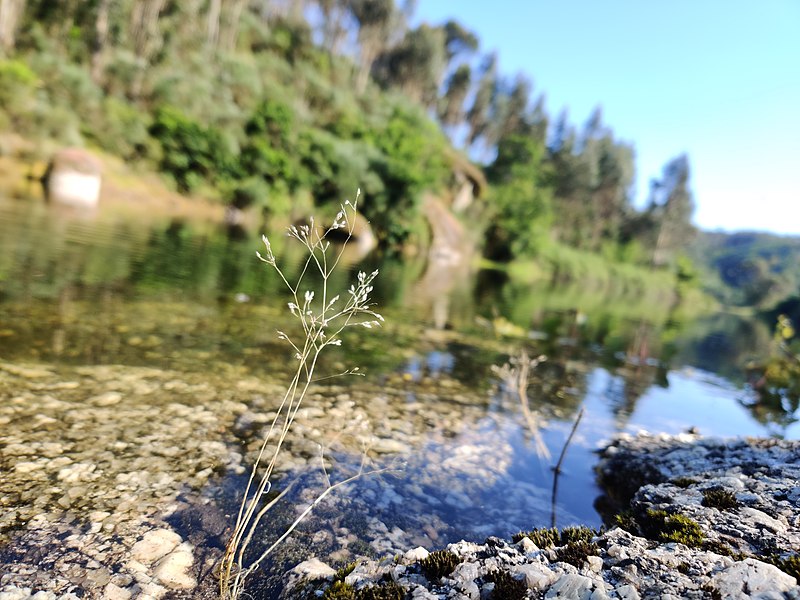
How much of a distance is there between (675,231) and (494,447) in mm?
99534

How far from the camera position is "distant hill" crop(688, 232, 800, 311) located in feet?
342

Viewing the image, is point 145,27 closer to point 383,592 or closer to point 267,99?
point 267,99

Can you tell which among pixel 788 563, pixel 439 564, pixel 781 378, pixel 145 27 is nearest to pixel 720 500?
pixel 788 563

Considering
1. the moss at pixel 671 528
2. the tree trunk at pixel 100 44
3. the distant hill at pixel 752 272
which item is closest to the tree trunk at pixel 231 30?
the tree trunk at pixel 100 44

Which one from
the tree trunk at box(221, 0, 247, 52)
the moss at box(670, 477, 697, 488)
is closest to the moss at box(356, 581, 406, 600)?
the moss at box(670, 477, 697, 488)

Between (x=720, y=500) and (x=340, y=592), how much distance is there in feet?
9.45

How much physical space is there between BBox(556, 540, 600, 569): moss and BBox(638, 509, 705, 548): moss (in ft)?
1.77

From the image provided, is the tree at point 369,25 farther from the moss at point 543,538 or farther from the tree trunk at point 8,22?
the moss at point 543,538

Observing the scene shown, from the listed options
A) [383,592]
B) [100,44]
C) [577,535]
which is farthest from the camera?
[100,44]

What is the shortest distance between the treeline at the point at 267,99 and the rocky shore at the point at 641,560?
31.2m

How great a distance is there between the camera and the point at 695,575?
221 cm

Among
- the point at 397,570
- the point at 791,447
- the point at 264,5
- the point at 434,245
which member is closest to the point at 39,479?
the point at 397,570

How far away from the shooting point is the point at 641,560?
2.37m

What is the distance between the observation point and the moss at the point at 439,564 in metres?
2.38
